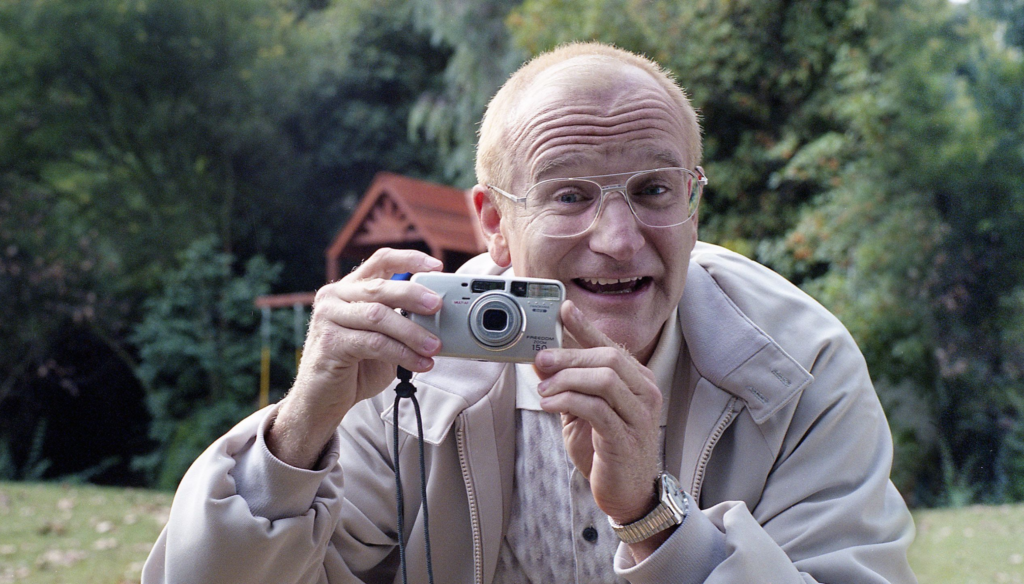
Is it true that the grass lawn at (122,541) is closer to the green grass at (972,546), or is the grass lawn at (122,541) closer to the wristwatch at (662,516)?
the green grass at (972,546)

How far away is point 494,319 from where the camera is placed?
1.52 m

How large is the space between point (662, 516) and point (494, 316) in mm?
439

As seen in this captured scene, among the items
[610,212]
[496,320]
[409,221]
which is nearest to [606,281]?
[610,212]

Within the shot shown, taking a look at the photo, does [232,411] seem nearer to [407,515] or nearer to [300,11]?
[300,11]

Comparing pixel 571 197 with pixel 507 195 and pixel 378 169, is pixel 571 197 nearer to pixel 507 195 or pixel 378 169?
pixel 507 195

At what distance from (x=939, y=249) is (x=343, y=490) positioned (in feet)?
20.2

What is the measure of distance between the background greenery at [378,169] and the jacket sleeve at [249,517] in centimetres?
593

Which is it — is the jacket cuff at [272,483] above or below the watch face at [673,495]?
below

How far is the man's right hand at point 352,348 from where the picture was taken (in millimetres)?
1513

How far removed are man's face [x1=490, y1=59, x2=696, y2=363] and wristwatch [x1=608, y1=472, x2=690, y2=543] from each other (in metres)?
0.41

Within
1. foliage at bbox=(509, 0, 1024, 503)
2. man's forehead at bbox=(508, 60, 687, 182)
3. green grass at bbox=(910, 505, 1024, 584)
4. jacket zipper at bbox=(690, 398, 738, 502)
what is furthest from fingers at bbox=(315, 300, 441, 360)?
foliage at bbox=(509, 0, 1024, 503)

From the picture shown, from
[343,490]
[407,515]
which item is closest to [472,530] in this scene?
[407,515]

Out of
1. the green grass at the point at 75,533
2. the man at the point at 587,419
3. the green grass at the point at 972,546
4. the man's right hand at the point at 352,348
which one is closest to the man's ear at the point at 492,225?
the man at the point at 587,419

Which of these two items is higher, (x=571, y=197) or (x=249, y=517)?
(x=571, y=197)
